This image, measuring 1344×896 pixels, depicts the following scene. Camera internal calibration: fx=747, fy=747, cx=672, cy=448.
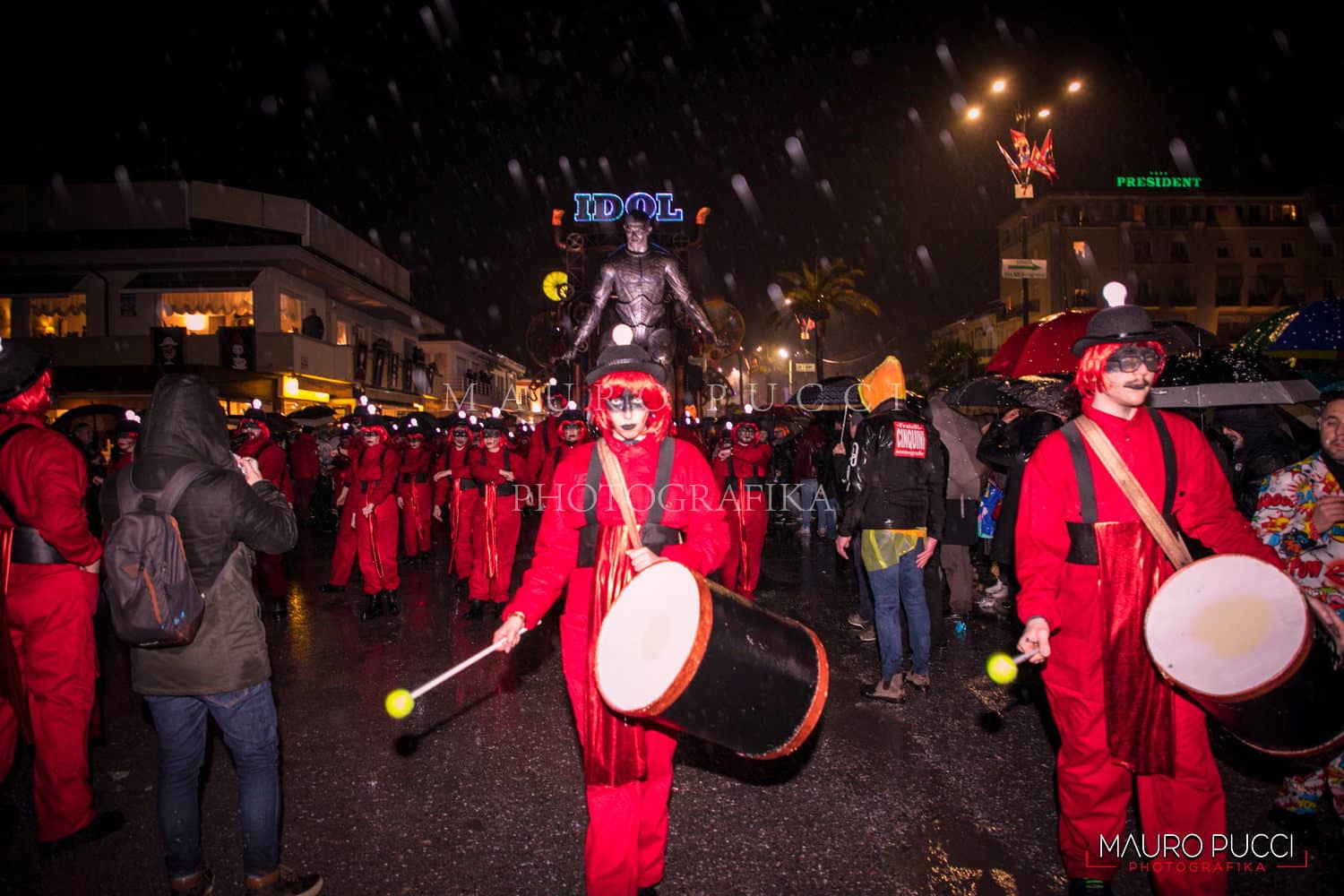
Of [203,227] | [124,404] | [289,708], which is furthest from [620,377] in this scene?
[203,227]

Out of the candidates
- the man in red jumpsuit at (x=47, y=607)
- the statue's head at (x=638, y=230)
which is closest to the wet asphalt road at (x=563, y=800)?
the man in red jumpsuit at (x=47, y=607)

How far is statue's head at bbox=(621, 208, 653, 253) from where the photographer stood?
296 inches

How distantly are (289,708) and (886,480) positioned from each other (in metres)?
4.51

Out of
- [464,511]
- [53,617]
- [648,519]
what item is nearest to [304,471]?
[464,511]

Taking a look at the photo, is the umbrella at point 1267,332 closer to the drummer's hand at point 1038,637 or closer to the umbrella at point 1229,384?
the umbrella at point 1229,384

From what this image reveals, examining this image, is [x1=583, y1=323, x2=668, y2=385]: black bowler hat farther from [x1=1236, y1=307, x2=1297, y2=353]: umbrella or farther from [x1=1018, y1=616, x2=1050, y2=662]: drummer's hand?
[x1=1236, y1=307, x2=1297, y2=353]: umbrella

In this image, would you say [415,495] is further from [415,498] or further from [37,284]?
[37,284]

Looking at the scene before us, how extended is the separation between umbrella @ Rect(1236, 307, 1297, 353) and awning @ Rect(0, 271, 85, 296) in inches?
1343

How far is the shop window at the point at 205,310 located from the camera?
92.4ft

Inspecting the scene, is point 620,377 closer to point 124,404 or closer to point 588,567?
point 588,567

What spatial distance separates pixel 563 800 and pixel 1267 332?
7.89 m

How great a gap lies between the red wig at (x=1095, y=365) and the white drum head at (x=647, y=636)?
187 centimetres

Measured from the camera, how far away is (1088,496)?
288 centimetres

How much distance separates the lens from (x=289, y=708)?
5.31 metres
